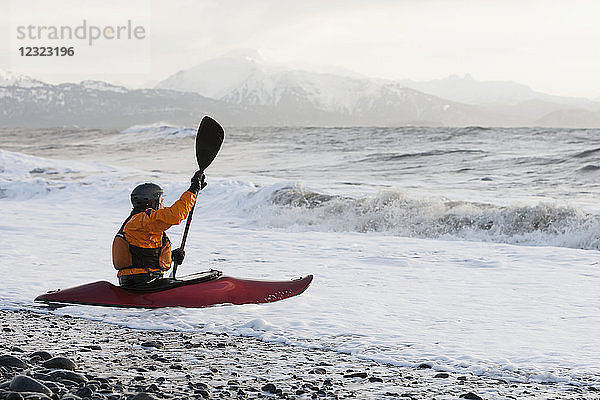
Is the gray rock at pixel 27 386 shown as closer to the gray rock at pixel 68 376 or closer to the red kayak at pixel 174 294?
the gray rock at pixel 68 376

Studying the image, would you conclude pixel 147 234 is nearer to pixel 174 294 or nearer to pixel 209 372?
pixel 174 294

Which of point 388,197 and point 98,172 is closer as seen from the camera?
point 388,197

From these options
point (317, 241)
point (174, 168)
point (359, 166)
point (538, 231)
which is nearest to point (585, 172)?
point (359, 166)

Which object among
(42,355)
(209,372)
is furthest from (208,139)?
(209,372)

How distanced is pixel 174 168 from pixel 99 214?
52.9 feet

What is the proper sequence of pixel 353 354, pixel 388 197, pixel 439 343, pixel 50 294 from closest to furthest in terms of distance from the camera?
pixel 353 354 < pixel 439 343 < pixel 50 294 < pixel 388 197

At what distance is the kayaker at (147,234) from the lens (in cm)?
557

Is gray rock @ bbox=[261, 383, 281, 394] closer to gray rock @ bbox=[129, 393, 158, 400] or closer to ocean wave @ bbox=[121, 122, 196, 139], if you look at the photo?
gray rock @ bbox=[129, 393, 158, 400]

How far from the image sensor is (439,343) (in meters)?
5.09

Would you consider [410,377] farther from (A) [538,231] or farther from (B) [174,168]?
(B) [174,168]

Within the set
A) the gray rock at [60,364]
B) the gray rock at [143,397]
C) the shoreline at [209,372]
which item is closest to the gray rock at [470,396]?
the shoreline at [209,372]

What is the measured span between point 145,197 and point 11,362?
76.8 inches

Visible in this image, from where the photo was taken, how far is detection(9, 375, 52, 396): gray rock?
11.4 ft

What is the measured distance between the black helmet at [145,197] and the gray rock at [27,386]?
2.37 m
